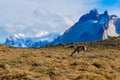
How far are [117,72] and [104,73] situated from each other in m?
2.23

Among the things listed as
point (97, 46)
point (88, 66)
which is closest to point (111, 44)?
point (97, 46)

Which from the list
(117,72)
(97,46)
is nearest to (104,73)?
(117,72)

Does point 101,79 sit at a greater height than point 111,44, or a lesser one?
lesser

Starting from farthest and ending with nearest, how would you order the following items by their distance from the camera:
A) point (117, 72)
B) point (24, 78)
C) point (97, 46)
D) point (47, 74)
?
point (97, 46), point (117, 72), point (47, 74), point (24, 78)

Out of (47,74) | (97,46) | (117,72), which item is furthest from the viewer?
(97,46)

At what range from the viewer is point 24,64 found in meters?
40.7

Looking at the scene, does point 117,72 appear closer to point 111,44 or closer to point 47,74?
point 47,74

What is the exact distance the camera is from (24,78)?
109ft

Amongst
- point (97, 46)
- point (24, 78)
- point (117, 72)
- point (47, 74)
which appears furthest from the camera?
point (97, 46)

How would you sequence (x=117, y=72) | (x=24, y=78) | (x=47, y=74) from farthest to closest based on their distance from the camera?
(x=117, y=72) < (x=47, y=74) < (x=24, y=78)

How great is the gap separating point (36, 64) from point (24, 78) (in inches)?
290

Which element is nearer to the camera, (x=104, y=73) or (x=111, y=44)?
(x=104, y=73)

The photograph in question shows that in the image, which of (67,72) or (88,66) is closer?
(67,72)

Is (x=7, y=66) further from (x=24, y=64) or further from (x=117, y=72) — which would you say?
(x=117, y=72)
